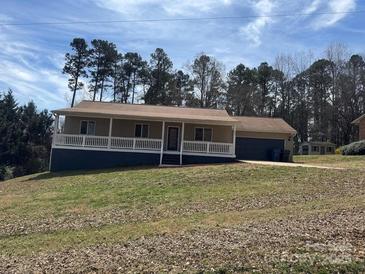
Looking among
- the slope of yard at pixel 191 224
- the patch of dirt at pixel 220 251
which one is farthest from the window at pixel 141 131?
the patch of dirt at pixel 220 251

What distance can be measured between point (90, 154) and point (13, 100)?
29.2 metres

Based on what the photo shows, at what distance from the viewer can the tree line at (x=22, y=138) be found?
142ft

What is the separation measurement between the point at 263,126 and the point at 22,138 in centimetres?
2637

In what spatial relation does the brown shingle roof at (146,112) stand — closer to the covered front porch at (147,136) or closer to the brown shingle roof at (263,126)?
the covered front porch at (147,136)

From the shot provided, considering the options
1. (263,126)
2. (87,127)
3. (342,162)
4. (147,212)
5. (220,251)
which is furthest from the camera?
(263,126)

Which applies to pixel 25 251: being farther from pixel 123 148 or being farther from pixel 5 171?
pixel 5 171

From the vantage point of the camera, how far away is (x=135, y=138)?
2759 centimetres

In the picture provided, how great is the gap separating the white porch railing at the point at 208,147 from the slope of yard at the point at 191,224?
7.60 metres

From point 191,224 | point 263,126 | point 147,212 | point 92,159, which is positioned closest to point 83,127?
point 92,159

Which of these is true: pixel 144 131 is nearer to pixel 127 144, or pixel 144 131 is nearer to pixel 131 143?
pixel 131 143

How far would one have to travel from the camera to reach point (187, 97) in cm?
6481

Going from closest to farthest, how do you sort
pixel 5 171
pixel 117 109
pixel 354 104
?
pixel 117 109 < pixel 5 171 < pixel 354 104

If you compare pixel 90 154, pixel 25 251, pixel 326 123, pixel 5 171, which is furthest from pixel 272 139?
pixel 326 123

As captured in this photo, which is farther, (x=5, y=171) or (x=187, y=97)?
(x=187, y=97)
